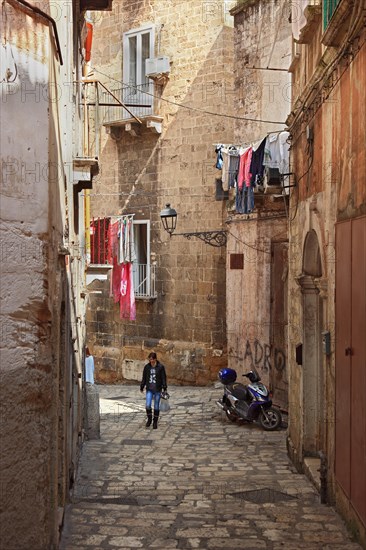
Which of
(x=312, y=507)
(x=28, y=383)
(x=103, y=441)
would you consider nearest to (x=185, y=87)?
(x=103, y=441)

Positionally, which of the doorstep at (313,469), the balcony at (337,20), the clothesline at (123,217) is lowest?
the doorstep at (313,469)

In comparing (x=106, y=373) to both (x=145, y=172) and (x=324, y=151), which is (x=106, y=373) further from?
(x=324, y=151)

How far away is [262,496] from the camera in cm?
964

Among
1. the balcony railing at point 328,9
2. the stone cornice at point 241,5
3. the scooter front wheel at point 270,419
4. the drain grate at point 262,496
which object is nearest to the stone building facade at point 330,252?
the balcony railing at point 328,9

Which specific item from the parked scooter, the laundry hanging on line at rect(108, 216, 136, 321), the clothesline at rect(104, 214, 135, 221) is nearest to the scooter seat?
the parked scooter

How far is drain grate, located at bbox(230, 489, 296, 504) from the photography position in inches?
371

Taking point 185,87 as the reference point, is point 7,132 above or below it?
below

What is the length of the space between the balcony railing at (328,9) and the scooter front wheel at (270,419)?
25.3 ft

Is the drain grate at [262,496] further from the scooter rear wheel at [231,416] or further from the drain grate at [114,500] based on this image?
the scooter rear wheel at [231,416]

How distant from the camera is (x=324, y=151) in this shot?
9555mm

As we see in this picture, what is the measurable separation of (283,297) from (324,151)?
754 cm

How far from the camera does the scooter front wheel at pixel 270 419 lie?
1460 cm

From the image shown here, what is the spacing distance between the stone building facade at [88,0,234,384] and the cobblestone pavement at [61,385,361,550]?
232 inches

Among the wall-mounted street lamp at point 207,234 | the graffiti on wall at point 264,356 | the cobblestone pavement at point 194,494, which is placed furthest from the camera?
the wall-mounted street lamp at point 207,234
